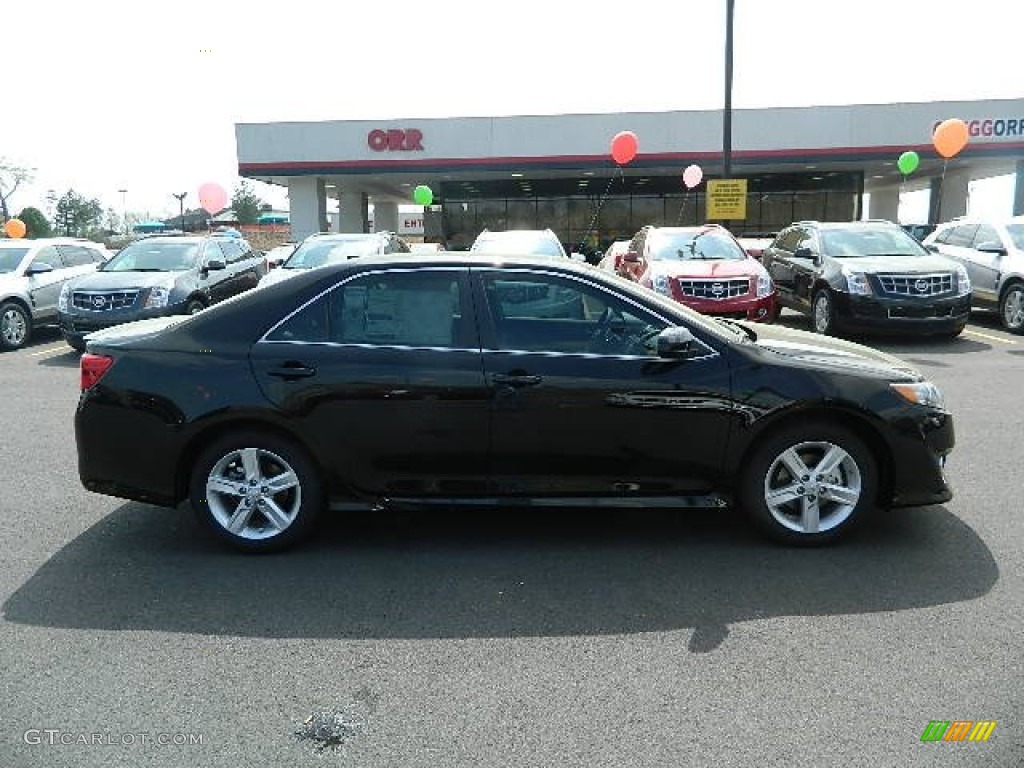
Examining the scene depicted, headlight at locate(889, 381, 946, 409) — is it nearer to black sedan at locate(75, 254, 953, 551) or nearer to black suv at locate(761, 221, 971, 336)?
black sedan at locate(75, 254, 953, 551)

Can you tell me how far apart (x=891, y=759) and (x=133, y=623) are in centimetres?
306

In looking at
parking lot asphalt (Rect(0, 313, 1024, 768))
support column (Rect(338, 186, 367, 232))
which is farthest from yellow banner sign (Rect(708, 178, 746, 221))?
support column (Rect(338, 186, 367, 232))

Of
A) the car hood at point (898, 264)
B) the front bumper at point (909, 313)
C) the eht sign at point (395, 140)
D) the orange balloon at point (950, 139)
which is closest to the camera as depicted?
the front bumper at point (909, 313)

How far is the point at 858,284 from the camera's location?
10852mm

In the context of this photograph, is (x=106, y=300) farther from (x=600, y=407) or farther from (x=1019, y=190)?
(x=1019, y=190)

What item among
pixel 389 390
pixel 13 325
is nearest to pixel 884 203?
pixel 13 325

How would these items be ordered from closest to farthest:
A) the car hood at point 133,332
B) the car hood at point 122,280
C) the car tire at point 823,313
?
the car hood at point 133,332, the car hood at point 122,280, the car tire at point 823,313

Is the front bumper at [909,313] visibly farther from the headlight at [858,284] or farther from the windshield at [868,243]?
the windshield at [868,243]

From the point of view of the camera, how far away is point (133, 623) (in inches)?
141

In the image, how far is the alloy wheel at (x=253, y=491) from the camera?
13.9ft

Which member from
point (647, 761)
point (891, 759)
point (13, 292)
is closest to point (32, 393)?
point (13, 292)

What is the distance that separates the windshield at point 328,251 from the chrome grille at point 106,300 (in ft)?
7.03

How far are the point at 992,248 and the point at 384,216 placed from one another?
39.9 metres

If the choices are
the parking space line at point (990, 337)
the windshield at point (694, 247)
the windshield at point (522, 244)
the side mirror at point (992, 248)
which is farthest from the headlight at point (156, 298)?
the side mirror at point (992, 248)
